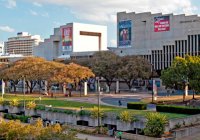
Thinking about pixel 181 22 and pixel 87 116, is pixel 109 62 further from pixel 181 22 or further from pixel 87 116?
pixel 87 116

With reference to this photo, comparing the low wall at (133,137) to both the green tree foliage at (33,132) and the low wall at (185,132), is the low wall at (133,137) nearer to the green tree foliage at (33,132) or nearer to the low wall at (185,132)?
the low wall at (185,132)

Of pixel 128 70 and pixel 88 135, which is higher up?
pixel 128 70

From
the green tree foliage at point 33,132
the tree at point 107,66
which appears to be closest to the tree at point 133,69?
the tree at point 107,66

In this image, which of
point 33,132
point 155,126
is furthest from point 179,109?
point 33,132

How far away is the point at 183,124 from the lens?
46.6m

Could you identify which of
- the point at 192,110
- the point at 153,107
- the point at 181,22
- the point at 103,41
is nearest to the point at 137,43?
the point at 181,22

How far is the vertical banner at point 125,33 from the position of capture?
13500 centimetres

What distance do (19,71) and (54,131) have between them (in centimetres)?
6734

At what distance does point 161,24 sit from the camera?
407 ft

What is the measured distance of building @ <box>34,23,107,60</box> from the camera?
160 meters

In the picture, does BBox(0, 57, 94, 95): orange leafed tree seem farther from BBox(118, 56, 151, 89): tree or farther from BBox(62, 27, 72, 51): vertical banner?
BBox(62, 27, 72, 51): vertical banner

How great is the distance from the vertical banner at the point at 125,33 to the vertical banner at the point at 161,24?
12.1 meters

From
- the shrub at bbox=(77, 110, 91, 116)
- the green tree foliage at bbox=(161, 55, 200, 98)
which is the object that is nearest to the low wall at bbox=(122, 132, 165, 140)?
the shrub at bbox=(77, 110, 91, 116)

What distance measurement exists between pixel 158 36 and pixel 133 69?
76.6ft
